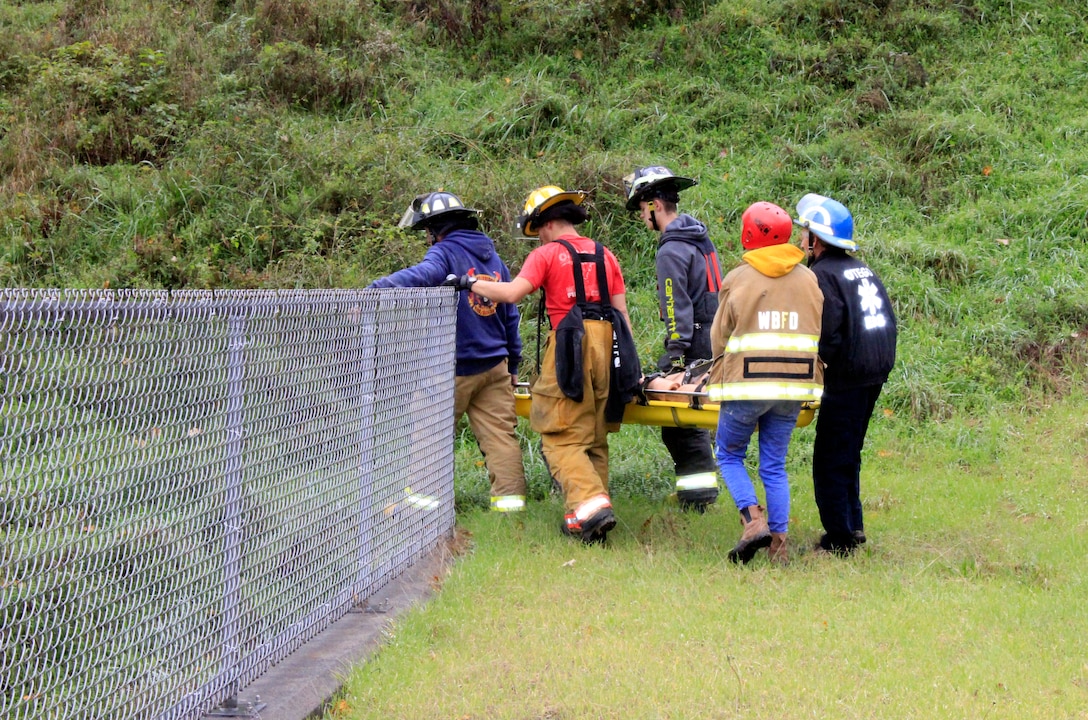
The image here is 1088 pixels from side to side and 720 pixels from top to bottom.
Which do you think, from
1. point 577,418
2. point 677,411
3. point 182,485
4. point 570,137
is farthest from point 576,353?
point 570,137

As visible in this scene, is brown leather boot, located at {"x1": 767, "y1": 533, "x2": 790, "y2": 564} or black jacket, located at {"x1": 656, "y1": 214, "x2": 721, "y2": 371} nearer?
brown leather boot, located at {"x1": 767, "y1": 533, "x2": 790, "y2": 564}

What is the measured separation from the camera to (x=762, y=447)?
6.23 metres

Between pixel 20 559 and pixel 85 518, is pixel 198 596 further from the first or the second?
pixel 20 559

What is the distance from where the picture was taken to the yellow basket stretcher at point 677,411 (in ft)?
21.2

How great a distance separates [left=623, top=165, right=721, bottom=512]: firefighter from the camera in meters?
7.16

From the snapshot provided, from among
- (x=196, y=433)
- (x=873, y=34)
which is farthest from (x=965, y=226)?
(x=196, y=433)

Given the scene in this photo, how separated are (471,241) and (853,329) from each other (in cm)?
243

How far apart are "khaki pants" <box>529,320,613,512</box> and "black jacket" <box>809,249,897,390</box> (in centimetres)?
128

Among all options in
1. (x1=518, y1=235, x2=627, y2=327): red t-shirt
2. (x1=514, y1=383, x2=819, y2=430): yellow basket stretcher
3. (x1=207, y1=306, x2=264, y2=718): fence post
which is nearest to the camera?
(x1=207, y1=306, x2=264, y2=718): fence post

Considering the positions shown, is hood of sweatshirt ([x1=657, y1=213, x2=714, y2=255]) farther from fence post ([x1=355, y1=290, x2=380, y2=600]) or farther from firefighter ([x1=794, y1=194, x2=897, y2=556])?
fence post ([x1=355, y1=290, x2=380, y2=600])

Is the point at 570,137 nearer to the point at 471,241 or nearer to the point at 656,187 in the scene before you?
the point at 656,187

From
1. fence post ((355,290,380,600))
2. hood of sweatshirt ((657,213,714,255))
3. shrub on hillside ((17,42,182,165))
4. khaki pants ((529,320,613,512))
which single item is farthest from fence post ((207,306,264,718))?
shrub on hillside ((17,42,182,165))

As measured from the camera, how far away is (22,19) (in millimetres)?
15781

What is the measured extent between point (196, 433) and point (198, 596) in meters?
0.56
